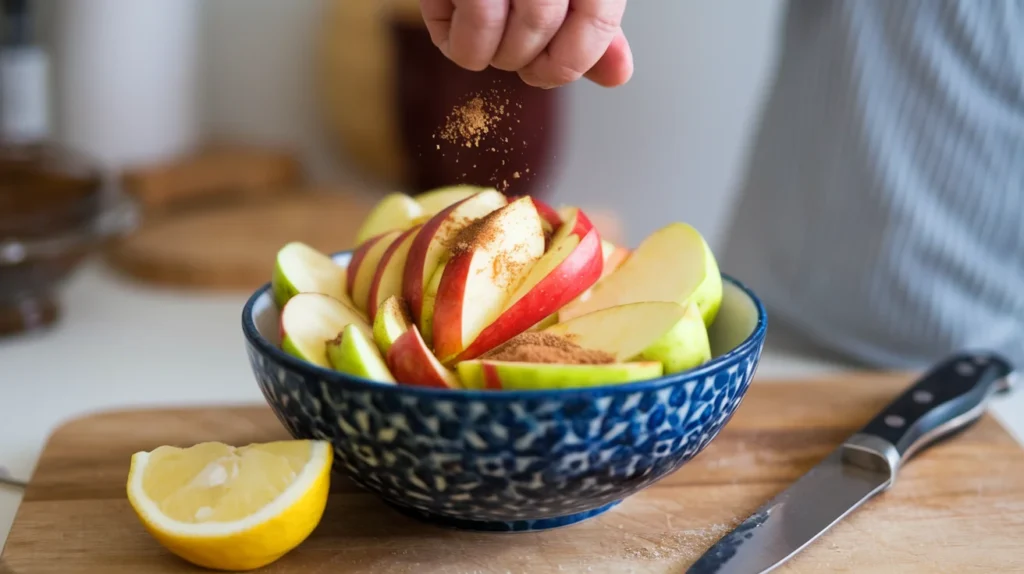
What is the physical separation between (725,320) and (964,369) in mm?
329

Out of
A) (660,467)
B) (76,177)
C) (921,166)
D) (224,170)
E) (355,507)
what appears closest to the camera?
(660,467)

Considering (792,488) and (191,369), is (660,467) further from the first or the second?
(191,369)

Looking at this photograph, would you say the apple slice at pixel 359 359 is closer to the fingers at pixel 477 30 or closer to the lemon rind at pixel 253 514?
the lemon rind at pixel 253 514

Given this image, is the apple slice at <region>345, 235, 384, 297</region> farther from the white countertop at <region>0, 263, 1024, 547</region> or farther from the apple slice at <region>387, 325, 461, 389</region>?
the white countertop at <region>0, 263, 1024, 547</region>

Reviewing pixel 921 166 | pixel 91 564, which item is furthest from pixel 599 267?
pixel 921 166

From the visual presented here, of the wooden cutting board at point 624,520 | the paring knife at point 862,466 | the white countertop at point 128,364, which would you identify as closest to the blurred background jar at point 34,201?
the white countertop at point 128,364

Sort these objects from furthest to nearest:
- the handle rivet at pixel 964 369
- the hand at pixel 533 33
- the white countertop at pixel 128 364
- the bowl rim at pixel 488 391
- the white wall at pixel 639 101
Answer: the white wall at pixel 639 101, the white countertop at pixel 128 364, the handle rivet at pixel 964 369, the hand at pixel 533 33, the bowl rim at pixel 488 391

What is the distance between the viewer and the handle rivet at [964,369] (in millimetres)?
976

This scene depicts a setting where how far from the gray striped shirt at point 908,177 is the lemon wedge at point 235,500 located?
0.82 m

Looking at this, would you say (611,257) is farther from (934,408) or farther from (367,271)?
(934,408)

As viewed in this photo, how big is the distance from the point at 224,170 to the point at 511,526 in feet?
4.40

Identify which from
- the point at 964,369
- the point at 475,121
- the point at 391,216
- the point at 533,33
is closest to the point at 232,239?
the point at 391,216

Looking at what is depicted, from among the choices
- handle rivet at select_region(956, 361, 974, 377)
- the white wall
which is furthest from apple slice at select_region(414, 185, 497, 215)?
the white wall

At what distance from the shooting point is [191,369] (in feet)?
4.08
